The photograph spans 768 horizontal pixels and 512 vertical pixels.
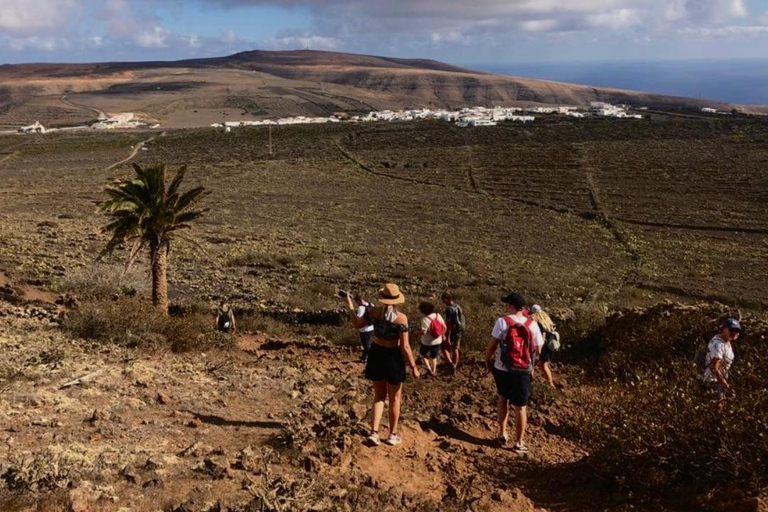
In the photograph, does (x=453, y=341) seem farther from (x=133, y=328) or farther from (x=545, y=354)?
(x=133, y=328)

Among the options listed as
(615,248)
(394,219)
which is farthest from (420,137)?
(615,248)

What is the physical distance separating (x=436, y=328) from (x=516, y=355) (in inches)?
100

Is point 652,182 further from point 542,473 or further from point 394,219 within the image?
point 542,473

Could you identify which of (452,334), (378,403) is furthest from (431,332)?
(378,403)

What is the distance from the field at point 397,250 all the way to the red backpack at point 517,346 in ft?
3.02

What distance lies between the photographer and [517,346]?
239 inches

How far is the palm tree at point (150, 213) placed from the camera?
1261cm

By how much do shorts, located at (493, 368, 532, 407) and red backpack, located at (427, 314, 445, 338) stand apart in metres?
2.35

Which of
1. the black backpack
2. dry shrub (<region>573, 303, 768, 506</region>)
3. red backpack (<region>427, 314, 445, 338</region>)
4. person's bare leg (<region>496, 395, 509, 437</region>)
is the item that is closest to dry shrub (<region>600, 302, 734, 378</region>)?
red backpack (<region>427, 314, 445, 338</region>)

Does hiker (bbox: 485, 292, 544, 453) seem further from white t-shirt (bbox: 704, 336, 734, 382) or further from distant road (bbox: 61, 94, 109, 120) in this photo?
distant road (bbox: 61, 94, 109, 120)

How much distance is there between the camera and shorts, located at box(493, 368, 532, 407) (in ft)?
20.1

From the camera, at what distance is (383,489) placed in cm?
491

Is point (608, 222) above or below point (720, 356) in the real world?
below

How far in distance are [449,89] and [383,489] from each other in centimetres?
19776
